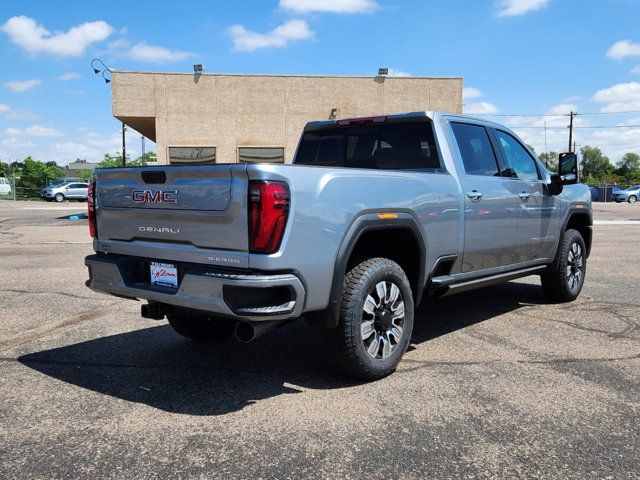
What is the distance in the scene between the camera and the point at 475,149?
17.3 ft

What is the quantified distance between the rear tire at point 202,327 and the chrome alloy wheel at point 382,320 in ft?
4.57

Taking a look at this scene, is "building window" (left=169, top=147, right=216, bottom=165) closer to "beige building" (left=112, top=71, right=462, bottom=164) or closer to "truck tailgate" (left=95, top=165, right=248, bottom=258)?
"beige building" (left=112, top=71, right=462, bottom=164)

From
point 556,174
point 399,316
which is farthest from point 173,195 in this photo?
point 556,174

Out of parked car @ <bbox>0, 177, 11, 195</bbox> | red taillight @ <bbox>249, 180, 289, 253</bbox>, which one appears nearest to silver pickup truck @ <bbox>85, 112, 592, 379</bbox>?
red taillight @ <bbox>249, 180, 289, 253</bbox>

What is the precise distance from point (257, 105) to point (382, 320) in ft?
86.1

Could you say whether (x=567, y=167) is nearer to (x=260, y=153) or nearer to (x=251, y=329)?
(x=251, y=329)

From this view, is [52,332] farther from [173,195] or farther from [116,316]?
[173,195]

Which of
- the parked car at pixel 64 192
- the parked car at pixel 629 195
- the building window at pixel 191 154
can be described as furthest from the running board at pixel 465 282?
the parked car at pixel 629 195

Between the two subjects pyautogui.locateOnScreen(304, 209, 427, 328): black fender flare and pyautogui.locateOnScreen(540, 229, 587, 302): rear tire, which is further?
pyautogui.locateOnScreen(540, 229, 587, 302): rear tire

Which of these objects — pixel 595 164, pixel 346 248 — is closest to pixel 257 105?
pixel 346 248

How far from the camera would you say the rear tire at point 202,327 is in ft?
16.1

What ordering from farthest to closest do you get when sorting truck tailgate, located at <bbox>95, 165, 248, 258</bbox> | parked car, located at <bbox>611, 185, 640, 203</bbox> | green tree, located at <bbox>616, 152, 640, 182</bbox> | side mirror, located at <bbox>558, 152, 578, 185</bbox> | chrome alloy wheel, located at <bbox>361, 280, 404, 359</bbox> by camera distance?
green tree, located at <bbox>616, 152, 640, 182</bbox> → parked car, located at <bbox>611, 185, 640, 203</bbox> → side mirror, located at <bbox>558, 152, 578, 185</bbox> → chrome alloy wheel, located at <bbox>361, 280, 404, 359</bbox> → truck tailgate, located at <bbox>95, 165, 248, 258</bbox>

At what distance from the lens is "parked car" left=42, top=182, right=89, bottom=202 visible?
47375 millimetres

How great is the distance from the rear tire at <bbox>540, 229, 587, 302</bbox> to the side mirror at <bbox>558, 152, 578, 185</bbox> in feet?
2.34
